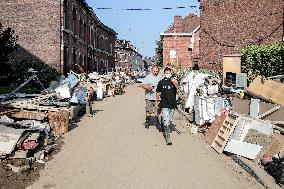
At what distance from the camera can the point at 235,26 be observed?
82.3ft

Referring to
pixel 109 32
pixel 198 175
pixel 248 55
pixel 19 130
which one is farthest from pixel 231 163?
pixel 109 32

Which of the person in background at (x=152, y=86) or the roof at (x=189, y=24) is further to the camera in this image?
the roof at (x=189, y=24)

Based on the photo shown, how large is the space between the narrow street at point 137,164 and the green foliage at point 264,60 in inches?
246

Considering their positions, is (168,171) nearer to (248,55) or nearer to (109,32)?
(248,55)

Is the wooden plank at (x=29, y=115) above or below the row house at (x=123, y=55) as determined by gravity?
below

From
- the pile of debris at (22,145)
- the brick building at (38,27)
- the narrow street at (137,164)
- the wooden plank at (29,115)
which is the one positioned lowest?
the narrow street at (137,164)

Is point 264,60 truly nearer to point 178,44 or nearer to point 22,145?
point 22,145

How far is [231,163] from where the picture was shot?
773cm

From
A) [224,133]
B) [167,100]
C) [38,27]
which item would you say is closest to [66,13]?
[38,27]

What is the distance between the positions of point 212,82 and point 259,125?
5.60 metres

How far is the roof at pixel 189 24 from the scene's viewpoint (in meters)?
51.1

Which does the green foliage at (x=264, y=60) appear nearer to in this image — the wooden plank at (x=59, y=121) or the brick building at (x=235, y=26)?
the brick building at (x=235, y=26)

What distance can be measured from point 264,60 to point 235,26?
9835 millimetres

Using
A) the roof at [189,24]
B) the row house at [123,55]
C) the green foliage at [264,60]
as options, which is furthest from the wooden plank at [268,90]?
the row house at [123,55]
